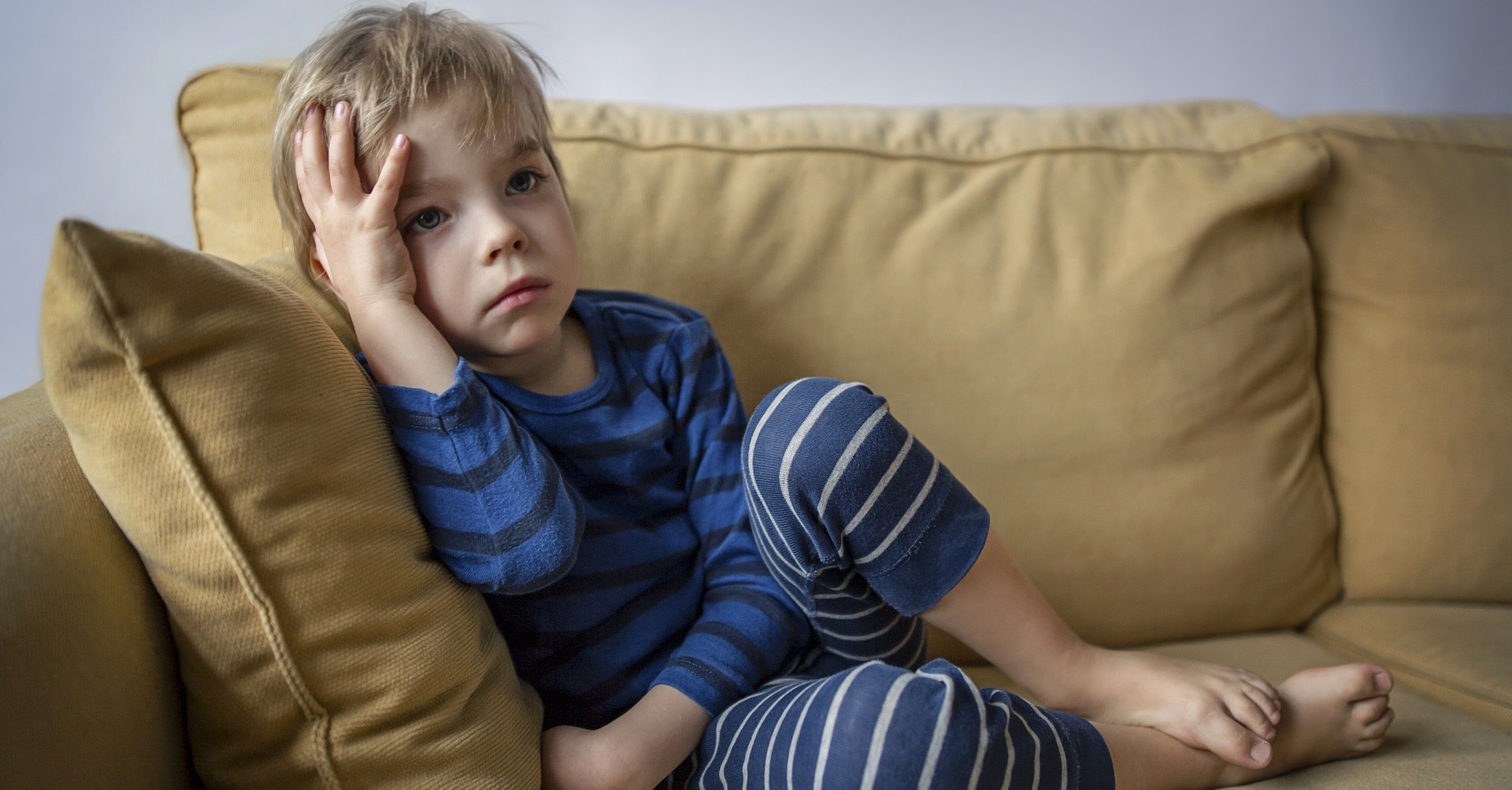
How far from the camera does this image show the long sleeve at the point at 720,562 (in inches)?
30.7

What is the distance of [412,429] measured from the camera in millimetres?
683

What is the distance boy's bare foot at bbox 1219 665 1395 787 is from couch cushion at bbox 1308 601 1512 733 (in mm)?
175

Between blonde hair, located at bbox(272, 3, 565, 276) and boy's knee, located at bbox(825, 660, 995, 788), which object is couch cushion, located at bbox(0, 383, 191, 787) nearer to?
blonde hair, located at bbox(272, 3, 565, 276)

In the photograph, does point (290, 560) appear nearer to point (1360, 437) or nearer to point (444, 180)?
point (444, 180)

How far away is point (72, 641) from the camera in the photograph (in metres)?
0.55

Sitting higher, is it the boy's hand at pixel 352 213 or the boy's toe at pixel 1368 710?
the boy's hand at pixel 352 213

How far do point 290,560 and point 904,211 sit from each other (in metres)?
0.73

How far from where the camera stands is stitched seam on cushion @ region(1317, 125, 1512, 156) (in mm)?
1196

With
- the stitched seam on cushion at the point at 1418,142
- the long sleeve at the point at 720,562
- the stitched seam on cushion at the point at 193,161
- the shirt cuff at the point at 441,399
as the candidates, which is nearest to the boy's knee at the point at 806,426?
the long sleeve at the point at 720,562

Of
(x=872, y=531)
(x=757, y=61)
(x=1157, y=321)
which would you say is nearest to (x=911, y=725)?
(x=872, y=531)

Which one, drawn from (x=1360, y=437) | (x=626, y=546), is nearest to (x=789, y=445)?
(x=626, y=546)

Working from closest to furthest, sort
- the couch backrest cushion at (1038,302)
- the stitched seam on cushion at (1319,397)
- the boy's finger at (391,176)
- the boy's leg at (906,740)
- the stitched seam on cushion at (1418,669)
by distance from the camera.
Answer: the boy's leg at (906,740), the boy's finger at (391,176), the stitched seam on cushion at (1418,669), the couch backrest cushion at (1038,302), the stitched seam on cushion at (1319,397)

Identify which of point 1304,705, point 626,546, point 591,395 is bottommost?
point 1304,705

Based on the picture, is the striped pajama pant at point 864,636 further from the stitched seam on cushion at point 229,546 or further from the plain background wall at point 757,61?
the plain background wall at point 757,61
